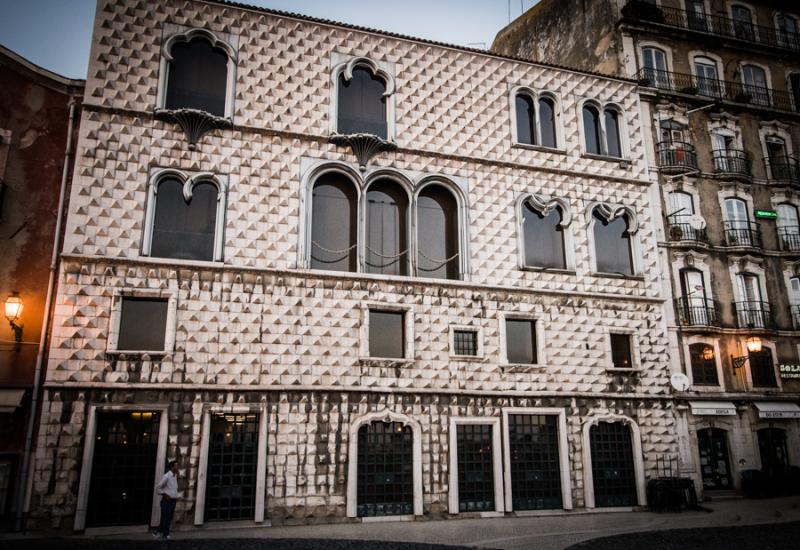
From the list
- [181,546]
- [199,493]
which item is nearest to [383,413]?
[199,493]

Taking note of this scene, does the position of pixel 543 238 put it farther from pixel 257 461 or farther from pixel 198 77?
pixel 198 77

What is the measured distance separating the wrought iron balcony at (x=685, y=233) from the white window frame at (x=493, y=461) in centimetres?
1054

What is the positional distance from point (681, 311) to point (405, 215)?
36.1 feet

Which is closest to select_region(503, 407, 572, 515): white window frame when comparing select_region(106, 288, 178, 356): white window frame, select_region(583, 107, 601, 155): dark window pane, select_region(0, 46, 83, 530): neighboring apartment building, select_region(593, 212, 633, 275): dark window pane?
select_region(593, 212, 633, 275): dark window pane

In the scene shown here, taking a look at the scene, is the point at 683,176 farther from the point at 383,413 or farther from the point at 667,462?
the point at 383,413

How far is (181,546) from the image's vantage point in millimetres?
13500

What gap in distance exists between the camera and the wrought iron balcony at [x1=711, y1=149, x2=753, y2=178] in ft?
83.5

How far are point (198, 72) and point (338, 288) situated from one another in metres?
7.88

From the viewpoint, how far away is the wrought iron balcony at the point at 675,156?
24.3 meters

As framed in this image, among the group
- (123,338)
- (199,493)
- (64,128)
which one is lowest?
(199,493)

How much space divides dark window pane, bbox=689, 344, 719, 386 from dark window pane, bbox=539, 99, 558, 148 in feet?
29.9

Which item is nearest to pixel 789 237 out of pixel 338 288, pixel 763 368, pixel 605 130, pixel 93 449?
pixel 763 368

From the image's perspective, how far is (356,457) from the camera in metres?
17.5

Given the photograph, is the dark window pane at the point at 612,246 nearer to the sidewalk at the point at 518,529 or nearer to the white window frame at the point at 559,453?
the white window frame at the point at 559,453
